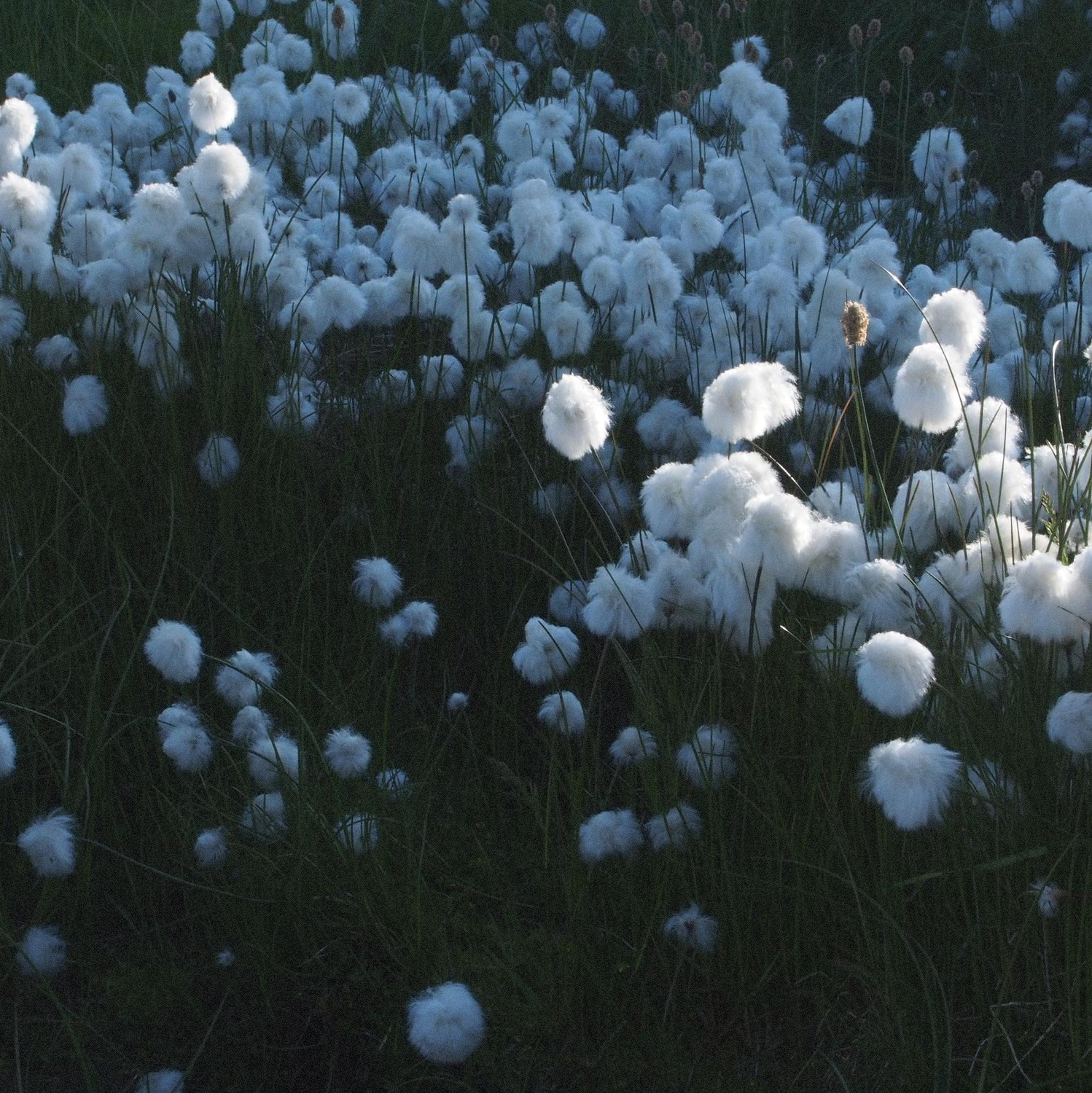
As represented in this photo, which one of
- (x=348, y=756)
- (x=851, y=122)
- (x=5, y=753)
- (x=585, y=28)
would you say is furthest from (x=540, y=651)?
(x=585, y=28)

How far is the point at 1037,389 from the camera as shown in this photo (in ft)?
11.5

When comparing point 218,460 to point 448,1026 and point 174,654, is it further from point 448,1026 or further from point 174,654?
point 448,1026

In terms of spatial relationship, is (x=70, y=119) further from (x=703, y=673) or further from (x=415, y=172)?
(x=703, y=673)

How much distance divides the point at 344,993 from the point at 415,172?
3.38 meters

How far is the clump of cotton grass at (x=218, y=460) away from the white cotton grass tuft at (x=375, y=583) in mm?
459

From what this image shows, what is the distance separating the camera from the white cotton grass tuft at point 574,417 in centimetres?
222

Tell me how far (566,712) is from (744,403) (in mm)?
568

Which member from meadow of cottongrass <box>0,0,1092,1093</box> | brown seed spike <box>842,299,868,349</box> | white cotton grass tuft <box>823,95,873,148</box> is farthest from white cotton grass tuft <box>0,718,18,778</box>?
white cotton grass tuft <box>823,95,873,148</box>

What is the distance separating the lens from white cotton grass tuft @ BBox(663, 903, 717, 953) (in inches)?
78.2

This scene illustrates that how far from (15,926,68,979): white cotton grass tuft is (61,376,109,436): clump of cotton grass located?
1.28 m

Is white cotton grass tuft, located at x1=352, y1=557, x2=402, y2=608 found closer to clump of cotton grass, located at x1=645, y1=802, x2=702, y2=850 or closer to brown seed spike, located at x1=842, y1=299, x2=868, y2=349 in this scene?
clump of cotton grass, located at x1=645, y1=802, x2=702, y2=850

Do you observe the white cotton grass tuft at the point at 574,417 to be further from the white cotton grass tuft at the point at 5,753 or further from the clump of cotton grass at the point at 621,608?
the white cotton grass tuft at the point at 5,753

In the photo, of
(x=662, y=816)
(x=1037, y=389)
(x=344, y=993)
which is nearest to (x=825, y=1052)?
(x=662, y=816)

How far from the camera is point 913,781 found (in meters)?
1.69
